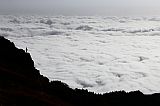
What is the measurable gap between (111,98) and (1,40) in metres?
8.00

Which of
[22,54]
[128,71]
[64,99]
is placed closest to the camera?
[64,99]

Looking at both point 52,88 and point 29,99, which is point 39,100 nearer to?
point 29,99

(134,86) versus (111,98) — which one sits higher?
Result: (111,98)

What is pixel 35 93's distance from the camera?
14.9 m

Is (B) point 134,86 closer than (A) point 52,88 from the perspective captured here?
No

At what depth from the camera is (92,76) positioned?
75312mm

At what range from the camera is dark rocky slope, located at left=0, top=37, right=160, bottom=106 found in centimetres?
1409

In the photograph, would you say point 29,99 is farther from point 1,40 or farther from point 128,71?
point 128,71

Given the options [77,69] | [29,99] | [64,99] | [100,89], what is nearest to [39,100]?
[29,99]

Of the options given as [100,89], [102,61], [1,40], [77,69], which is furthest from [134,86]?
[1,40]

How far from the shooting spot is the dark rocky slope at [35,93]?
1409 cm

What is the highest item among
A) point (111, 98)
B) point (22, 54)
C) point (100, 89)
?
point (22, 54)

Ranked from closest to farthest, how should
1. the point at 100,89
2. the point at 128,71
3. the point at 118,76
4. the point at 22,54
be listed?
1. the point at 22,54
2. the point at 100,89
3. the point at 118,76
4. the point at 128,71

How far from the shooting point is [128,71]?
269ft
